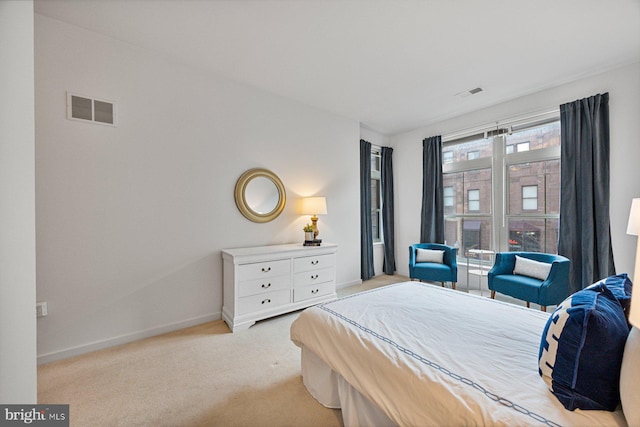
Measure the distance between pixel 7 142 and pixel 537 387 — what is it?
2144 mm

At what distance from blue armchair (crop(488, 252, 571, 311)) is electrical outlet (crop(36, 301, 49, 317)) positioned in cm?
443

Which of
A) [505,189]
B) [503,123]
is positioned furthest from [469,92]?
[505,189]

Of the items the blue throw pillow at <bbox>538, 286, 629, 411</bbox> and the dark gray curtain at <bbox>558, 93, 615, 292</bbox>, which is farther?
the dark gray curtain at <bbox>558, 93, 615, 292</bbox>

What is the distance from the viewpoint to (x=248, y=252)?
108 inches

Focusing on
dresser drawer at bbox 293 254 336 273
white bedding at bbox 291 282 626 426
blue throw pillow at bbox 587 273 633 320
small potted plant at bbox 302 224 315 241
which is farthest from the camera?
small potted plant at bbox 302 224 315 241

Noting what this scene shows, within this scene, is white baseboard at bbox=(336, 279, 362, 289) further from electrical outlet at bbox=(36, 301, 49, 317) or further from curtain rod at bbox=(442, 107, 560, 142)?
electrical outlet at bbox=(36, 301, 49, 317)

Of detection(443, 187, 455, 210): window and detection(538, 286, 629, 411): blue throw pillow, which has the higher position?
detection(443, 187, 455, 210): window

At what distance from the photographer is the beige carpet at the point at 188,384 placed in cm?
150

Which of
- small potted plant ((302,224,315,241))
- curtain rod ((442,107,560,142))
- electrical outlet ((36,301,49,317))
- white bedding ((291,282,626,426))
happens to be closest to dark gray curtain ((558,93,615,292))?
curtain rod ((442,107,560,142))

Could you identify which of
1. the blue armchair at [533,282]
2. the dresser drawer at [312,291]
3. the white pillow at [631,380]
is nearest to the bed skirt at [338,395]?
the white pillow at [631,380]

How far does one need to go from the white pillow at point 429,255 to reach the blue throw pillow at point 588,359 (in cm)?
295

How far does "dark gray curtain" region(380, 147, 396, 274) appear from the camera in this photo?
190 inches

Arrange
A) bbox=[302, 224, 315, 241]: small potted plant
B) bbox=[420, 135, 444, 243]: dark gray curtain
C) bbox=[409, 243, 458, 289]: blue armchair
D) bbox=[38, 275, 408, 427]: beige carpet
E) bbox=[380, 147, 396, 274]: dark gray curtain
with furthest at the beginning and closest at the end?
bbox=[380, 147, 396, 274]: dark gray curtain → bbox=[420, 135, 444, 243]: dark gray curtain → bbox=[409, 243, 458, 289]: blue armchair → bbox=[302, 224, 315, 241]: small potted plant → bbox=[38, 275, 408, 427]: beige carpet

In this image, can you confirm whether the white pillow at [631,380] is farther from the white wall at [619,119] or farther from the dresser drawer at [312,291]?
the white wall at [619,119]
